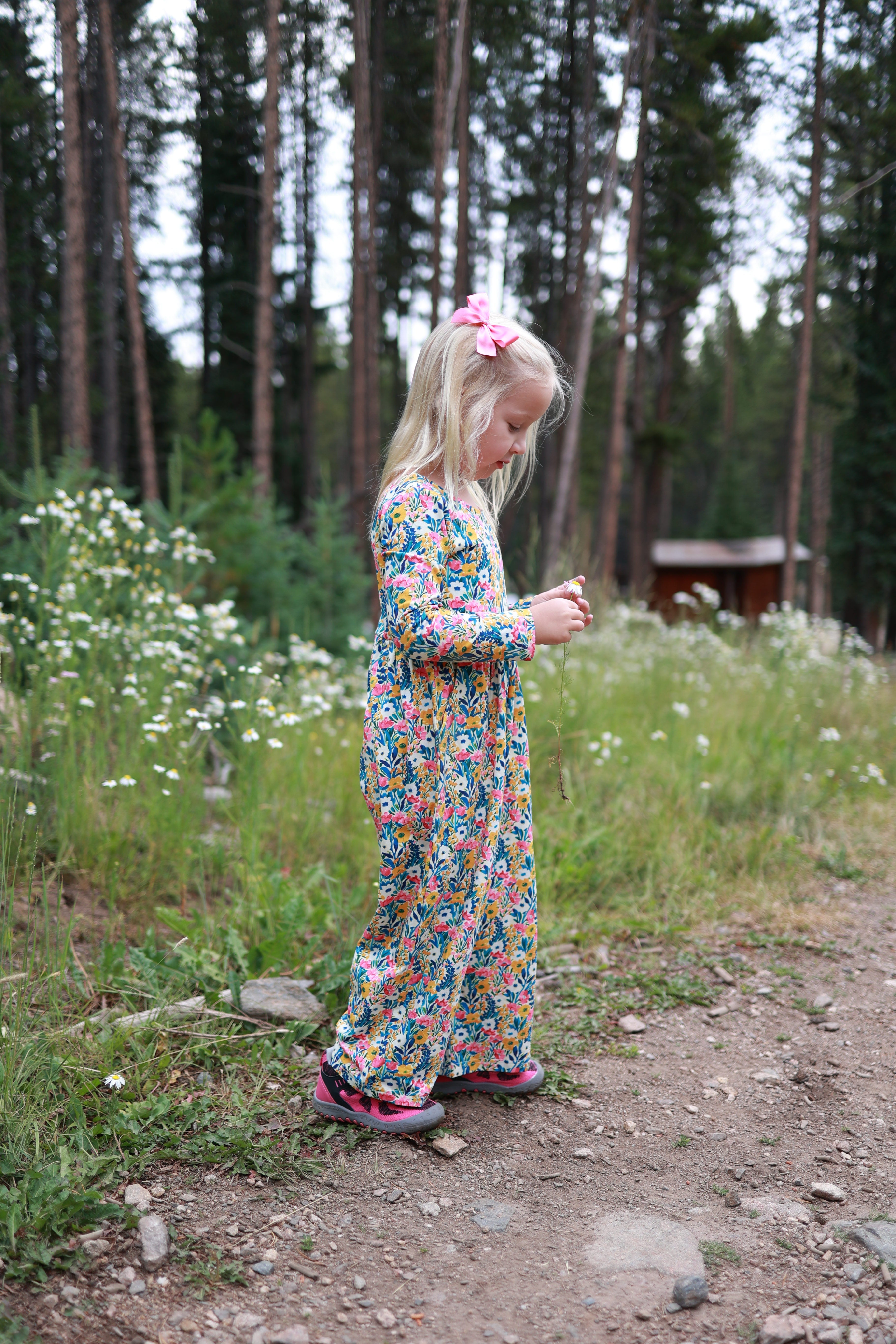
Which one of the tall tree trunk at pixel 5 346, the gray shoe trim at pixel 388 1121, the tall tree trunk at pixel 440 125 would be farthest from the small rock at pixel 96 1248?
the tall tree trunk at pixel 5 346

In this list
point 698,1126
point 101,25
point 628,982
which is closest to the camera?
point 698,1126

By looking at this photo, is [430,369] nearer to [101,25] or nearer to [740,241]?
[101,25]

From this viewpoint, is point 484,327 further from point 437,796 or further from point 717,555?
point 717,555

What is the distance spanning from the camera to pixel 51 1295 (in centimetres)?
167

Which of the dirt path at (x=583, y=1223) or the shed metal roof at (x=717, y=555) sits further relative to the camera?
the shed metal roof at (x=717, y=555)

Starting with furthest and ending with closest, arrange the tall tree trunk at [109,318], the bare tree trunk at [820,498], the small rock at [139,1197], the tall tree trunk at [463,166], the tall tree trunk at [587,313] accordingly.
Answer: the bare tree trunk at [820,498], the tall tree trunk at [109,318], the tall tree trunk at [463,166], the tall tree trunk at [587,313], the small rock at [139,1197]

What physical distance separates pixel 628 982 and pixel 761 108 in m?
13.2

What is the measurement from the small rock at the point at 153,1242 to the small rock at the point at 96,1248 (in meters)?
0.06

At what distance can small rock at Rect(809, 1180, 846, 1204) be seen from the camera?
6.76 ft

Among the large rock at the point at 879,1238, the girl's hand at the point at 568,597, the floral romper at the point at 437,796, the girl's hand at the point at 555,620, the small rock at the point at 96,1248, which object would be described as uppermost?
the girl's hand at the point at 568,597

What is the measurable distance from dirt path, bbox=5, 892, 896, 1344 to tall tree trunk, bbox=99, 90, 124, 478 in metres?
14.0

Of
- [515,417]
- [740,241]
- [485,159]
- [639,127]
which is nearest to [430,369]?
[515,417]

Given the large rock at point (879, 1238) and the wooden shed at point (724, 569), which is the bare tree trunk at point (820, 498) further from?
the large rock at point (879, 1238)

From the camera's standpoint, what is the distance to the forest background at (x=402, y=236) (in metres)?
9.92
